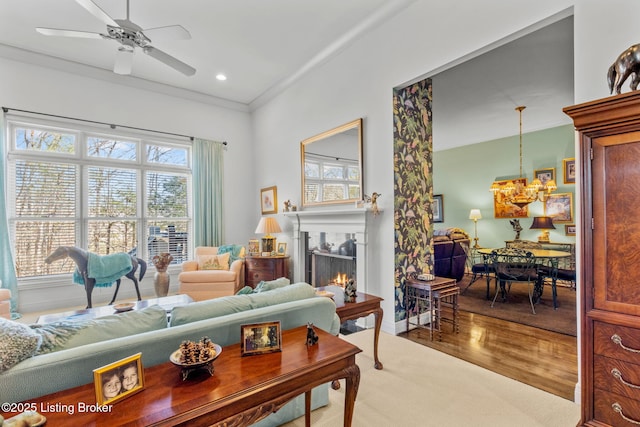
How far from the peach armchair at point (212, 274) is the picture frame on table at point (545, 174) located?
602 cm

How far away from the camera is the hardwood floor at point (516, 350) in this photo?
93.2 inches

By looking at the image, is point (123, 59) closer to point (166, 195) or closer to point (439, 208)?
point (166, 195)


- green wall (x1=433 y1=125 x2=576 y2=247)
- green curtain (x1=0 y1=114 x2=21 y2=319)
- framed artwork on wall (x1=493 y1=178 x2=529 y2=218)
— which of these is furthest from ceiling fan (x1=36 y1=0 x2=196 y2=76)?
framed artwork on wall (x1=493 y1=178 x2=529 y2=218)

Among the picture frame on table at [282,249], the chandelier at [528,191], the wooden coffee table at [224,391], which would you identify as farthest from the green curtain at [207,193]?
the chandelier at [528,191]

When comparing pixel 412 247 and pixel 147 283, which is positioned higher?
pixel 412 247

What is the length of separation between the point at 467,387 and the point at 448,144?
6551 mm

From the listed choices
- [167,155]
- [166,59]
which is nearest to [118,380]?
[166,59]

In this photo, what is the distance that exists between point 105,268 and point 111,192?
4.80 feet

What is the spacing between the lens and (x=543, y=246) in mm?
5961

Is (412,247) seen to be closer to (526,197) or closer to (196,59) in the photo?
(526,197)

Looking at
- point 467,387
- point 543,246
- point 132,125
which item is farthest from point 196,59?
point 543,246

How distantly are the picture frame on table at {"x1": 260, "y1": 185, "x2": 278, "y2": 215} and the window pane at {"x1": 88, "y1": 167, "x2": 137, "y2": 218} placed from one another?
2.15m

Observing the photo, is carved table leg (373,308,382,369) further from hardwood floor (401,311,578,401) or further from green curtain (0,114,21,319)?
green curtain (0,114,21,319)

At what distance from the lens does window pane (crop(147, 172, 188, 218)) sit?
206 inches
